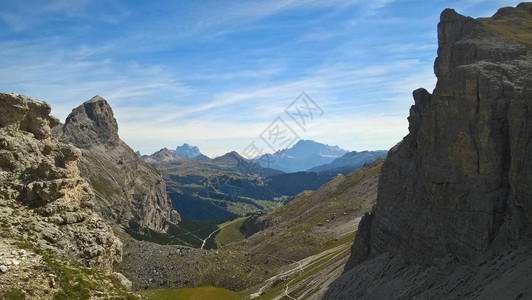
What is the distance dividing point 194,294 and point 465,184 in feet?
252

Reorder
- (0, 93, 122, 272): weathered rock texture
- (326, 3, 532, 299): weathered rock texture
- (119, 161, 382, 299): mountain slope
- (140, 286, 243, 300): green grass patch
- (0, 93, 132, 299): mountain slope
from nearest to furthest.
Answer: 1. (0, 93, 132, 299): mountain slope
2. (0, 93, 122, 272): weathered rock texture
3. (326, 3, 532, 299): weathered rock texture
4. (140, 286, 243, 300): green grass patch
5. (119, 161, 382, 299): mountain slope

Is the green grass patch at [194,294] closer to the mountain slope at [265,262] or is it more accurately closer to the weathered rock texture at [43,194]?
the mountain slope at [265,262]

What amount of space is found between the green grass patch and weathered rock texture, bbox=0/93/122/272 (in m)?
69.5

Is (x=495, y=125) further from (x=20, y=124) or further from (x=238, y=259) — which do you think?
(x=238, y=259)

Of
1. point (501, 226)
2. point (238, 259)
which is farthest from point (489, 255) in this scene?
point (238, 259)

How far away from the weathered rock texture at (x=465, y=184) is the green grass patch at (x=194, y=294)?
4465 cm

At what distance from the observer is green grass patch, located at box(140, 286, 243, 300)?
3888 inches

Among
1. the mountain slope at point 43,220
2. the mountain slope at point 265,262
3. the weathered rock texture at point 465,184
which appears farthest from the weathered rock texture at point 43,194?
the mountain slope at point 265,262

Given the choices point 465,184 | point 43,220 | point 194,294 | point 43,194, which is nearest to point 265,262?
point 194,294

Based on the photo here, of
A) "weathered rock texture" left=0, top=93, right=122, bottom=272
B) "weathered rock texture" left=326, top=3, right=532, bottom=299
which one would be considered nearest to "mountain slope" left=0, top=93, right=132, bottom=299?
"weathered rock texture" left=0, top=93, right=122, bottom=272

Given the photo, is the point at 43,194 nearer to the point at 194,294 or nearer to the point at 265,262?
the point at 194,294

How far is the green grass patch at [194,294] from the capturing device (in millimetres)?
98750

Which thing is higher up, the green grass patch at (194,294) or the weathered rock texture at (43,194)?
the weathered rock texture at (43,194)

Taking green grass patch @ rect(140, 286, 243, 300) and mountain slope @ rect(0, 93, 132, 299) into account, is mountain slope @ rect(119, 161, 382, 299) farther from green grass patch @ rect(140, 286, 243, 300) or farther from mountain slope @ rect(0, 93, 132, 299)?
mountain slope @ rect(0, 93, 132, 299)
